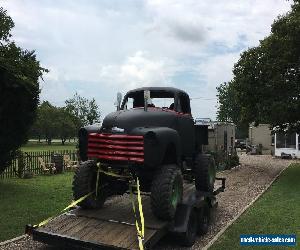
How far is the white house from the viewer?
4025cm

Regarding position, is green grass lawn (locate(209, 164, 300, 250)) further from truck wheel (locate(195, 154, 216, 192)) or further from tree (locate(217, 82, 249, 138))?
tree (locate(217, 82, 249, 138))

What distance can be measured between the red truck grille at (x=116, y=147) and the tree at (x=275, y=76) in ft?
52.5

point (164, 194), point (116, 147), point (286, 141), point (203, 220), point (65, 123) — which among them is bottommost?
point (203, 220)

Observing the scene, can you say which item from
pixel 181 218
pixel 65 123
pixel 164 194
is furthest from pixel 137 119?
pixel 65 123

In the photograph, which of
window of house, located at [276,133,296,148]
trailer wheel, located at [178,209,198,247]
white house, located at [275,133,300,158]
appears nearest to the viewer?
trailer wheel, located at [178,209,198,247]

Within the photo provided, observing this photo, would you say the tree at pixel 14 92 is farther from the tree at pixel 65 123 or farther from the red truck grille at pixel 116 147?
the tree at pixel 65 123

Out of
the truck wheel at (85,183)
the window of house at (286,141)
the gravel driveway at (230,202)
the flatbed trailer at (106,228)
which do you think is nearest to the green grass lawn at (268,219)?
the gravel driveway at (230,202)

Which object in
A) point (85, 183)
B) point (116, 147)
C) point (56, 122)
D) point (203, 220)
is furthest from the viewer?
point (56, 122)

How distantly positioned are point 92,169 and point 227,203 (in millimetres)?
6294

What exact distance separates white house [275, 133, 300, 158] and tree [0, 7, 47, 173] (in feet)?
102

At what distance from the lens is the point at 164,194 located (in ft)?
24.3

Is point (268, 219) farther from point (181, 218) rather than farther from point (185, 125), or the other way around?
point (181, 218)

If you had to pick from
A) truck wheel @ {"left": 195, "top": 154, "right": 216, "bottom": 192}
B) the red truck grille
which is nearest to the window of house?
truck wheel @ {"left": 195, "top": 154, "right": 216, "bottom": 192}

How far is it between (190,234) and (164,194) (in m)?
1.35
